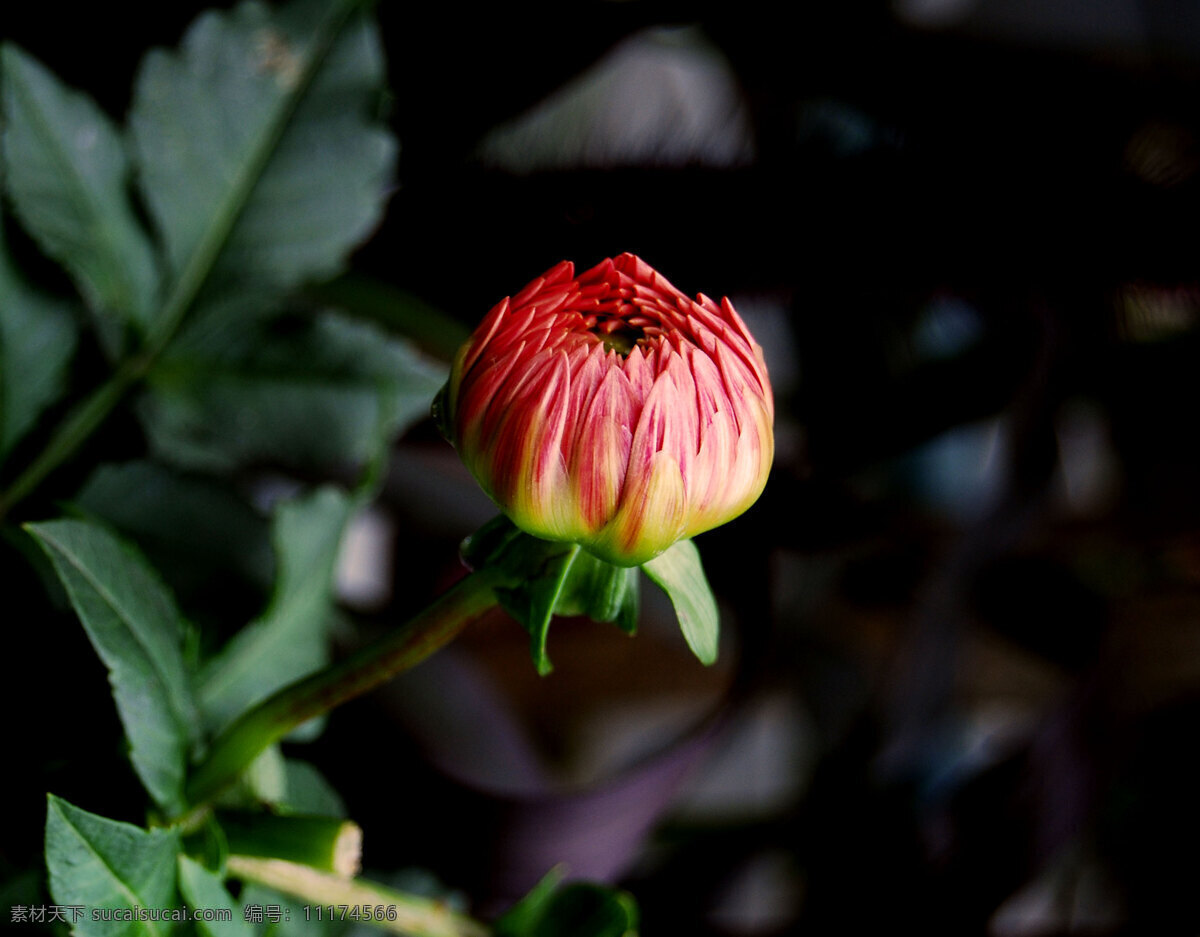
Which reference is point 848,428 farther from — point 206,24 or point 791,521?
point 206,24

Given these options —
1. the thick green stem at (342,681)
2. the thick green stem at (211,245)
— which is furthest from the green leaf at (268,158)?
the thick green stem at (342,681)

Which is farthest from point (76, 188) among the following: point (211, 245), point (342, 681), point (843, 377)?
point (843, 377)

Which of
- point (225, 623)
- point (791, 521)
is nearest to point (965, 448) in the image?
point (791, 521)

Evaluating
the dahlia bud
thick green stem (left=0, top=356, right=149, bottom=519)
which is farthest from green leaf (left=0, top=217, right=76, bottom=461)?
the dahlia bud

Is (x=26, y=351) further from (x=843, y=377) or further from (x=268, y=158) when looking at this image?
(x=843, y=377)

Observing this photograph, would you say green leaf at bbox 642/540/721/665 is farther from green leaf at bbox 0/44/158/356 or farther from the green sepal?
green leaf at bbox 0/44/158/356

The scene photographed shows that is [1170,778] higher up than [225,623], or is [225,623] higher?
[225,623]

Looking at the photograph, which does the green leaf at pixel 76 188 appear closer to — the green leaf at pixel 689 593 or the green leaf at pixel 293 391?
the green leaf at pixel 293 391

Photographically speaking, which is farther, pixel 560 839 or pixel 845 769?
pixel 845 769
